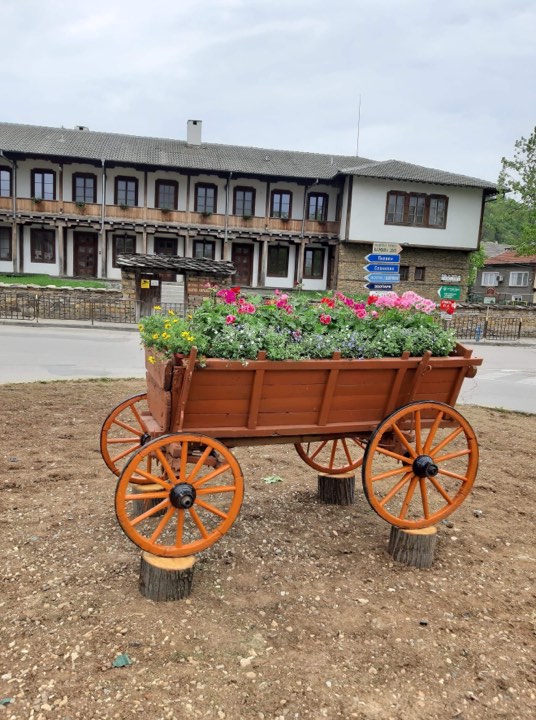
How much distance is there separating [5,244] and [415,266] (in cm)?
2362

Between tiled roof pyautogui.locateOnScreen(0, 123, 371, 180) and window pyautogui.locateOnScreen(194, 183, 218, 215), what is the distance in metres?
1.48

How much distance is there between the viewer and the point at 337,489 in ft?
15.2

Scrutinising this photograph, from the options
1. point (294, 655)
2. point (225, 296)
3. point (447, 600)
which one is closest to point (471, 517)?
point (447, 600)

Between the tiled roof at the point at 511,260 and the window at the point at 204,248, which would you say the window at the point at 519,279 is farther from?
the window at the point at 204,248

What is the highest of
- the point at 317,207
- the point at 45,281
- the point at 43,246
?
the point at 317,207

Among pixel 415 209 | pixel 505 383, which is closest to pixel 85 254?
pixel 415 209

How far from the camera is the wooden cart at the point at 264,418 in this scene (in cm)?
312

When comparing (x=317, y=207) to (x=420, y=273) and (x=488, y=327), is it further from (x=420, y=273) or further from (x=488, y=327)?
(x=488, y=327)

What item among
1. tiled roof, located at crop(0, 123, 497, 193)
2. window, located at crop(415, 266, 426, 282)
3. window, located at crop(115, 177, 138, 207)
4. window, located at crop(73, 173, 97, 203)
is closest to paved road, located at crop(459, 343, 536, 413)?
window, located at crop(415, 266, 426, 282)

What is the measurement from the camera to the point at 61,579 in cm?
328

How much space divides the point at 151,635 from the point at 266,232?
30350mm

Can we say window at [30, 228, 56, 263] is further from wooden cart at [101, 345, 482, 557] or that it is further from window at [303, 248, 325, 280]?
wooden cart at [101, 345, 482, 557]

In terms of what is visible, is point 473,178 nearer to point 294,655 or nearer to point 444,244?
point 444,244

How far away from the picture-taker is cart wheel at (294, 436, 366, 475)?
468 cm
